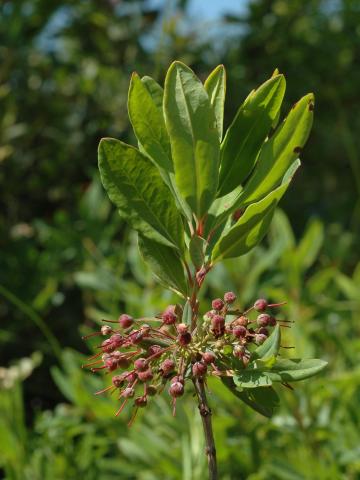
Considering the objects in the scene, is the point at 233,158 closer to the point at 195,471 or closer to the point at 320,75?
the point at 195,471

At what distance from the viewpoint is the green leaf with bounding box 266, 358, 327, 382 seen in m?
0.49

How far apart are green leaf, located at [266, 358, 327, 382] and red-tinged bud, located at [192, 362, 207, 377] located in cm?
5

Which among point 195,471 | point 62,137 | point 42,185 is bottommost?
point 195,471

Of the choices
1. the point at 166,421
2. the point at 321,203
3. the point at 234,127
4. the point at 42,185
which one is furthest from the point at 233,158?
the point at 321,203

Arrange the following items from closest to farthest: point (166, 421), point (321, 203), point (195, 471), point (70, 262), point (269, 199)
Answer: point (269, 199)
point (195, 471)
point (166, 421)
point (70, 262)
point (321, 203)

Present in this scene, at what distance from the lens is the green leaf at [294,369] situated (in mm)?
492

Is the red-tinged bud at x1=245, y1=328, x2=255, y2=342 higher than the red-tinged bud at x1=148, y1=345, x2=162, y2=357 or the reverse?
the reverse

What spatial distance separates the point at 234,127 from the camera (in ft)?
1.84

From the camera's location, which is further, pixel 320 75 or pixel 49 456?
pixel 320 75

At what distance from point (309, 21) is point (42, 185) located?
97 cm

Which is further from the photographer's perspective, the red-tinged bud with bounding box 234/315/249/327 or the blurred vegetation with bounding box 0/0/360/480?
the blurred vegetation with bounding box 0/0/360/480

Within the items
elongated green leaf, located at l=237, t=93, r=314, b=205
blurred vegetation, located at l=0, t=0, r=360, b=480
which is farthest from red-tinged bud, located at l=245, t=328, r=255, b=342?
blurred vegetation, located at l=0, t=0, r=360, b=480

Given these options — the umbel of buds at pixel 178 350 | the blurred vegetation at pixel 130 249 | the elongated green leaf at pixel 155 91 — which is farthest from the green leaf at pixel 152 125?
the blurred vegetation at pixel 130 249

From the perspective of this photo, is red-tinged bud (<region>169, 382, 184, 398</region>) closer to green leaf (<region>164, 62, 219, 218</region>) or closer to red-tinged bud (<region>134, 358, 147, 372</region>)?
red-tinged bud (<region>134, 358, 147, 372</region>)
